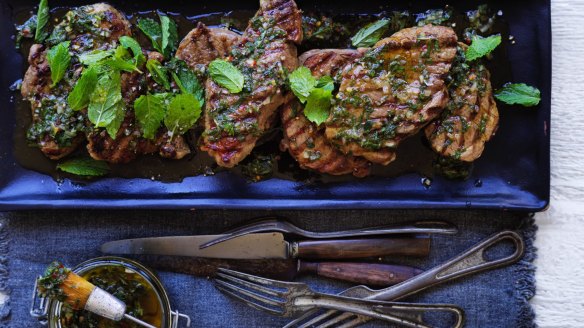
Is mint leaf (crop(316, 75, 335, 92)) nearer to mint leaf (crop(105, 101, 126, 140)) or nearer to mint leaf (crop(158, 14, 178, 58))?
mint leaf (crop(158, 14, 178, 58))

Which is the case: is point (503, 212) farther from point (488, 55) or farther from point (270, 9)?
point (270, 9)

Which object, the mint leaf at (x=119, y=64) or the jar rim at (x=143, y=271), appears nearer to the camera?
the mint leaf at (x=119, y=64)

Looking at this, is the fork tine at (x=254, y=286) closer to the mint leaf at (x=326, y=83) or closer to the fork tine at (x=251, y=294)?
the fork tine at (x=251, y=294)

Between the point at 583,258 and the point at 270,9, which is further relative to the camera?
the point at 583,258

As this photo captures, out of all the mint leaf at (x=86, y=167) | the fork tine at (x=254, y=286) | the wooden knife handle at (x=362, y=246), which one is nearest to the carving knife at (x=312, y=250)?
the wooden knife handle at (x=362, y=246)

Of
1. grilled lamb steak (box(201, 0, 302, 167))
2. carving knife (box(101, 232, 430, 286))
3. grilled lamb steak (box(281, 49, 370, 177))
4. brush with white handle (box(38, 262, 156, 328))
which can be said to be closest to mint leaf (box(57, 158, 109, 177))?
carving knife (box(101, 232, 430, 286))

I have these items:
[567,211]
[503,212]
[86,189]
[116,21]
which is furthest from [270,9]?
[567,211]
